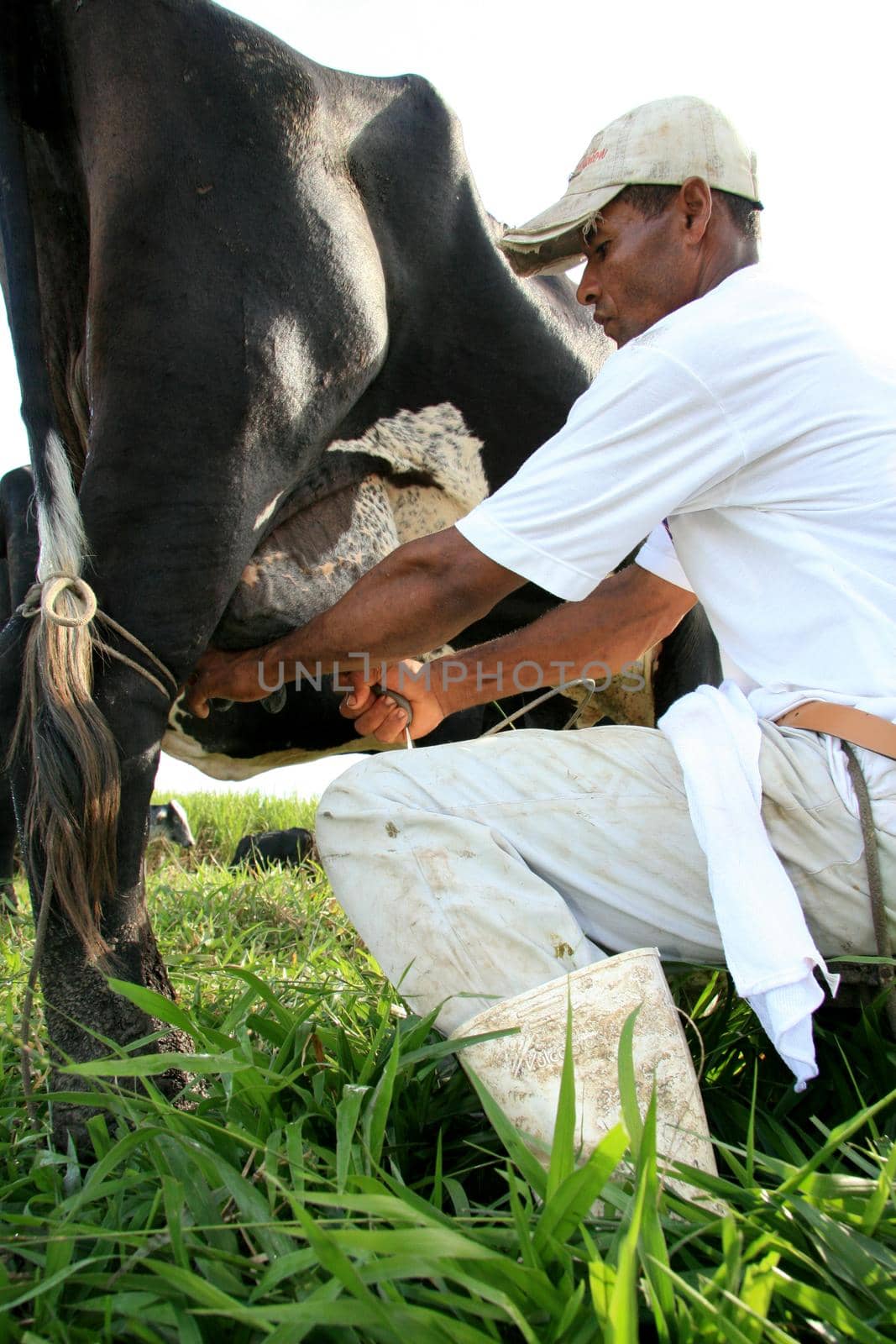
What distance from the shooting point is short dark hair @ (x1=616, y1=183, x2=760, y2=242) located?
85.2 inches

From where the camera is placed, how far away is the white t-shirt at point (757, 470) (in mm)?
1810

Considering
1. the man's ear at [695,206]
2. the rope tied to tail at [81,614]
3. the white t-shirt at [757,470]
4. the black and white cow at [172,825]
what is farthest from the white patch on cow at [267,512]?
the black and white cow at [172,825]

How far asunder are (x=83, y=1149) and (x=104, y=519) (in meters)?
1.18

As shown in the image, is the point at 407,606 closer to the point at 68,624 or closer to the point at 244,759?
the point at 68,624

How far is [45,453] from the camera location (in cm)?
233

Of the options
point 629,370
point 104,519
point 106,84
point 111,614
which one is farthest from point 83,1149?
point 106,84

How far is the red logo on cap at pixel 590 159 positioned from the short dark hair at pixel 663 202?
0.09 metres

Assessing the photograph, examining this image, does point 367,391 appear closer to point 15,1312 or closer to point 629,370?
point 629,370

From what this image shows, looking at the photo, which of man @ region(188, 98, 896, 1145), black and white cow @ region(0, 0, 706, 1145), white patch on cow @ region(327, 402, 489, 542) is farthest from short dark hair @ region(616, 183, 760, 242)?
white patch on cow @ region(327, 402, 489, 542)

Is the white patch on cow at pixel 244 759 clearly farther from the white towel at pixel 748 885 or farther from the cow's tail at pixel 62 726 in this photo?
the white towel at pixel 748 885

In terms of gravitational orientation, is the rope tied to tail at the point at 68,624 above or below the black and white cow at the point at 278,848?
above

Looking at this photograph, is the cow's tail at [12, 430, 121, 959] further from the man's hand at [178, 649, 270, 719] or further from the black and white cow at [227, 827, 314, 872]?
the black and white cow at [227, 827, 314, 872]

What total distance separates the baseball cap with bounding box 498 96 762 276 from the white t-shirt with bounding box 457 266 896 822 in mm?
392

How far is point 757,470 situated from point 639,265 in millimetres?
555
